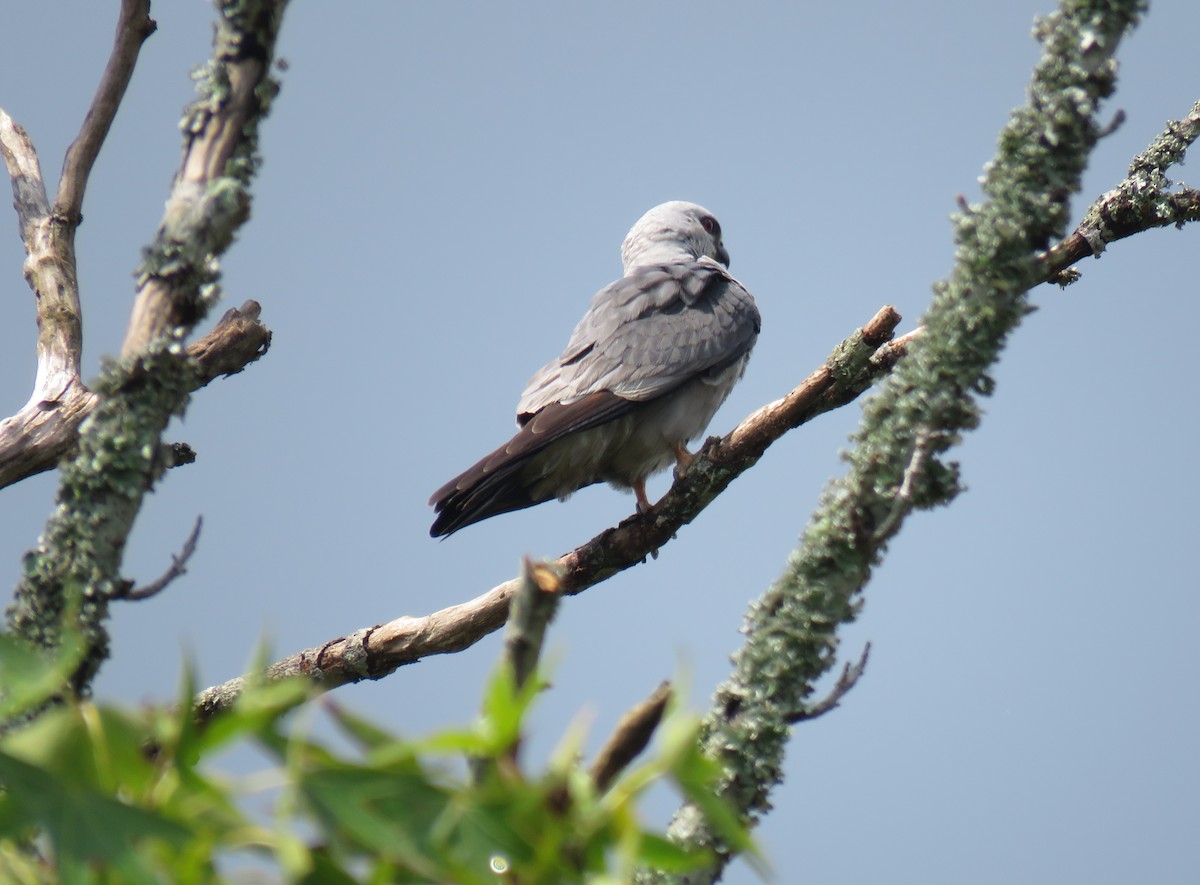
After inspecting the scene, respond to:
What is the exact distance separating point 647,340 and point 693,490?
5.07ft

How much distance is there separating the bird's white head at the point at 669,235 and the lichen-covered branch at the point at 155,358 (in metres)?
6.25

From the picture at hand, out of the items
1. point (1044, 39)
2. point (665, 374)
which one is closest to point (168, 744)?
point (1044, 39)

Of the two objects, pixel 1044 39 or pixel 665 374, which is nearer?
pixel 1044 39

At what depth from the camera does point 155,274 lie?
188 centimetres

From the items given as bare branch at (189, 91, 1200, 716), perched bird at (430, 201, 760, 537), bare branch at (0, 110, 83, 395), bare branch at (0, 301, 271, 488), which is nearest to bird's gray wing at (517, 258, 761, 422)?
perched bird at (430, 201, 760, 537)

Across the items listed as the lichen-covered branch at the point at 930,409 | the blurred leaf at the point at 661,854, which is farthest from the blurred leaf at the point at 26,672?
the lichen-covered branch at the point at 930,409

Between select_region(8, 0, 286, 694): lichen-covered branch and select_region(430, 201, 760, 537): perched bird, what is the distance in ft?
11.7

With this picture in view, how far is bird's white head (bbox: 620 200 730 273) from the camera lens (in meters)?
8.26

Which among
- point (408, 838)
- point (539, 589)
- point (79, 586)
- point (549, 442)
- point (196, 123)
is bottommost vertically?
point (408, 838)

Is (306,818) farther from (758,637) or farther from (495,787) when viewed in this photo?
(758,637)

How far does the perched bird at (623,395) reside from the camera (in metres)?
5.71

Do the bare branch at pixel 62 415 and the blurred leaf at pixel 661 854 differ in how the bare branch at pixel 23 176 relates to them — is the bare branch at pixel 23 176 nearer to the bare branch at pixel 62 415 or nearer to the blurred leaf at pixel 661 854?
the bare branch at pixel 62 415

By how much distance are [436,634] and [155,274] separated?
310 cm

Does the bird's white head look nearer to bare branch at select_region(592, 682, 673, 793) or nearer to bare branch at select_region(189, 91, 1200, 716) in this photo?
bare branch at select_region(189, 91, 1200, 716)
